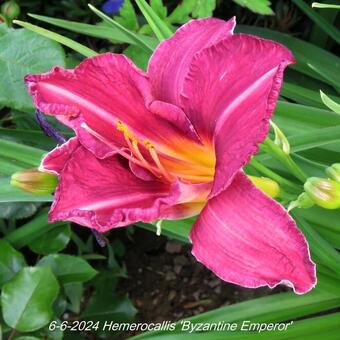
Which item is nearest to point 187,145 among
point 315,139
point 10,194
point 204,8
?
point 315,139

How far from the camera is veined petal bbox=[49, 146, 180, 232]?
0.60m

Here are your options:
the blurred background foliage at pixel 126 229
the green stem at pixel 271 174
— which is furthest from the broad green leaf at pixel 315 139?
the green stem at pixel 271 174

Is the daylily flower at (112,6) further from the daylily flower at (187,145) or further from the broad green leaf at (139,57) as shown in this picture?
the daylily flower at (187,145)

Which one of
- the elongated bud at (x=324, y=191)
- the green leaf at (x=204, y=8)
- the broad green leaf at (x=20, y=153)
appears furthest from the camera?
the green leaf at (x=204, y=8)

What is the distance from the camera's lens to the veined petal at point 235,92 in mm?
559

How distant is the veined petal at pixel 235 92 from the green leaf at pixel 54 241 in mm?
663

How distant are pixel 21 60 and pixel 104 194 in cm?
48

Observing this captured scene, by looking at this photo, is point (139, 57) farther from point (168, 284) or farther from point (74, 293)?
point (168, 284)

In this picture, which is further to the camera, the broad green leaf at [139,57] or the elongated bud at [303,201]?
the broad green leaf at [139,57]

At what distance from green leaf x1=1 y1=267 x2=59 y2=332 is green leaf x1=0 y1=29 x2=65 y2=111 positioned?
0.28m

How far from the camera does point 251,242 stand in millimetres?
563

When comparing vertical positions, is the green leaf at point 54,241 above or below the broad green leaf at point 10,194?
below

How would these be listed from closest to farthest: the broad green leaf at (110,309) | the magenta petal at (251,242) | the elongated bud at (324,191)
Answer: the magenta petal at (251,242)
the elongated bud at (324,191)
the broad green leaf at (110,309)

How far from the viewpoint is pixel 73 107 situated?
66 cm
